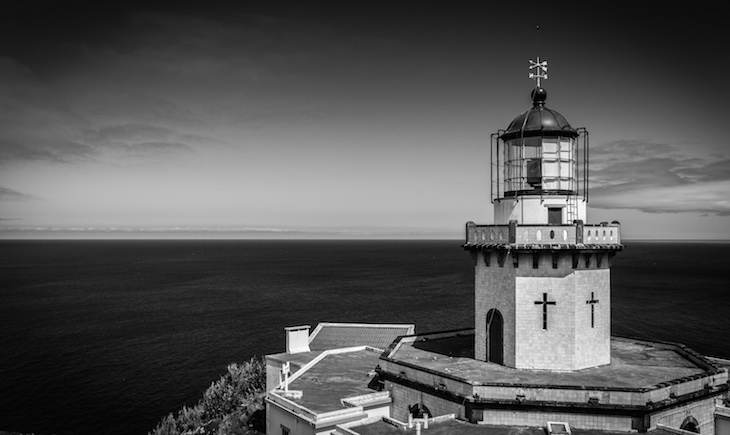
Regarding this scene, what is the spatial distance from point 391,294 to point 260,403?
251 feet

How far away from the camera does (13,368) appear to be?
52.2 m

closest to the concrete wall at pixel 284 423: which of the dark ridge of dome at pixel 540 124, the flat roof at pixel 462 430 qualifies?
the flat roof at pixel 462 430

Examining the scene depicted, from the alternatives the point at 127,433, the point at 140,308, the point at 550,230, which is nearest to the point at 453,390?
the point at 550,230

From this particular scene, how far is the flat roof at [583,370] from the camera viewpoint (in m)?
18.0

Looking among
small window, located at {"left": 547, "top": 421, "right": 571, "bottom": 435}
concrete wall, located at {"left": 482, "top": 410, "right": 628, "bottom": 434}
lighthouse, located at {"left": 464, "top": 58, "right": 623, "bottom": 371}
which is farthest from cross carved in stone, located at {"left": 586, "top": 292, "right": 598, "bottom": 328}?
small window, located at {"left": 547, "top": 421, "right": 571, "bottom": 435}

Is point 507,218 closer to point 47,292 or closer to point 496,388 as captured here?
point 496,388

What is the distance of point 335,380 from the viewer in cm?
2397

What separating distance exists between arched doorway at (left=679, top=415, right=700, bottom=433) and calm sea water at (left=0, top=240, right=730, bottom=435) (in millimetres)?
32506

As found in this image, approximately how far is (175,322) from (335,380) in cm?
5924

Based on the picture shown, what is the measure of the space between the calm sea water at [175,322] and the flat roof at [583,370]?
24120 mm

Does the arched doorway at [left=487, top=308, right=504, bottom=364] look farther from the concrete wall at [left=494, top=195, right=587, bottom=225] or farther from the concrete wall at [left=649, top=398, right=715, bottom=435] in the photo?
the concrete wall at [left=649, top=398, right=715, bottom=435]

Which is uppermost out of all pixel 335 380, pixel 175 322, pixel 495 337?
pixel 495 337

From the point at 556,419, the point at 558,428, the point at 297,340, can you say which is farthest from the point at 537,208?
the point at 297,340

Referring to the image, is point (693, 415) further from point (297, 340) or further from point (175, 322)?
point (175, 322)
